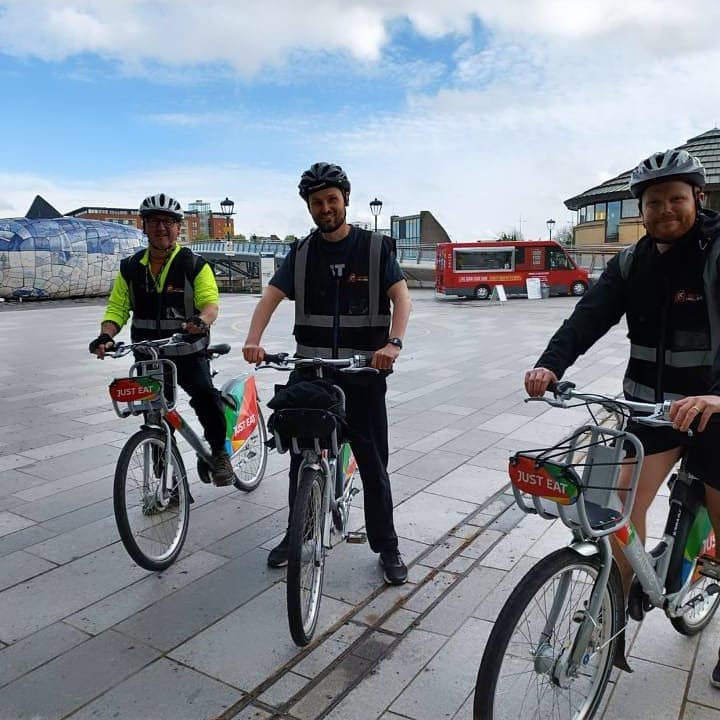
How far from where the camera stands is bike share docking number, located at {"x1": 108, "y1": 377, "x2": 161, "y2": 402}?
331 centimetres

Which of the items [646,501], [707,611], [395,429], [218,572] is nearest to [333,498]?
[218,572]

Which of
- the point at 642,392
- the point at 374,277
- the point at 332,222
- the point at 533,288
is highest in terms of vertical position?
the point at 332,222

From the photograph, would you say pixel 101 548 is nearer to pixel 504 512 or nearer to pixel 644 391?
pixel 504 512

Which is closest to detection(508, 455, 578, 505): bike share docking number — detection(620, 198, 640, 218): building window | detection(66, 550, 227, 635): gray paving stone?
detection(66, 550, 227, 635): gray paving stone

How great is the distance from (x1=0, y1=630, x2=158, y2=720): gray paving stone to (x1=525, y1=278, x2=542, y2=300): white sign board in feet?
80.4

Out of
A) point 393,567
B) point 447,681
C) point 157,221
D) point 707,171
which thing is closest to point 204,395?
point 157,221

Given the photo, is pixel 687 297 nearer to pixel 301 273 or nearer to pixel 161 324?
→ pixel 301 273

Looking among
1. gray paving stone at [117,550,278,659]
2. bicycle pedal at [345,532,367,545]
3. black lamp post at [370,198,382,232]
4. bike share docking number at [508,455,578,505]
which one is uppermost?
black lamp post at [370,198,382,232]

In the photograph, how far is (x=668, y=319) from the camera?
Answer: 2402 mm

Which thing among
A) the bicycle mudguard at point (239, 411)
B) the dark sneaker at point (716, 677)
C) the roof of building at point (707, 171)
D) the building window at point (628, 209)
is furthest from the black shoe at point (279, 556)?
the building window at point (628, 209)

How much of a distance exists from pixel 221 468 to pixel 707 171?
115 ft

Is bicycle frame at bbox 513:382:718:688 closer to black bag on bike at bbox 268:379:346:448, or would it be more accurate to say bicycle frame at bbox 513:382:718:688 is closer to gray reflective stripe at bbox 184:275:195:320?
black bag on bike at bbox 268:379:346:448

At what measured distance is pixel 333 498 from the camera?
3170 mm

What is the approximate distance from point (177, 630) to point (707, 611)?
2.27 metres
